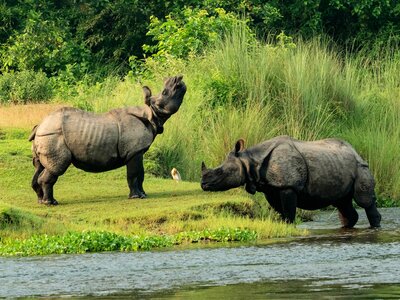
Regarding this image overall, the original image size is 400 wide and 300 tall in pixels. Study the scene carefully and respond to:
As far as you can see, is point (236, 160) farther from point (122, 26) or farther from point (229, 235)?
point (122, 26)

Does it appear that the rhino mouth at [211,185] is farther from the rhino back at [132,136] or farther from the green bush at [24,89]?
the green bush at [24,89]

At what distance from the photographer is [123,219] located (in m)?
16.4

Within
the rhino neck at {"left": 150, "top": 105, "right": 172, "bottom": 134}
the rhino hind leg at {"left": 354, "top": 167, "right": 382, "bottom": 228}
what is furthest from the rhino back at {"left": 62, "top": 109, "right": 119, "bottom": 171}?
the rhino hind leg at {"left": 354, "top": 167, "right": 382, "bottom": 228}

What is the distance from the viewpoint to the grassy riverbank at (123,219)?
14.9m

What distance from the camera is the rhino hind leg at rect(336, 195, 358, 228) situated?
1800 cm

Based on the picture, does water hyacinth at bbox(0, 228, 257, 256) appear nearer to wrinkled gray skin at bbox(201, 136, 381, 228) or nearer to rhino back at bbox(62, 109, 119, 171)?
wrinkled gray skin at bbox(201, 136, 381, 228)

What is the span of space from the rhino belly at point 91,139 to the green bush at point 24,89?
11682 millimetres

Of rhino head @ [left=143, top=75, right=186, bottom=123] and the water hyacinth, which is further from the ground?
rhino head @ [left=143, top=75, right=186, bottom=123]

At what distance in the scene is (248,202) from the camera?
17.6 m

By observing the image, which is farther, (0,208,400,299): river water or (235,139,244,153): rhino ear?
(235,139,244,153): rhino ear

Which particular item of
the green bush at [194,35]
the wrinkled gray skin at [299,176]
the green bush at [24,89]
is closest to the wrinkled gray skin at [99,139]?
the wrinkled gray skin at [299,176]

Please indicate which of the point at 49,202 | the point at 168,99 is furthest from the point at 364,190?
the point at 49,202

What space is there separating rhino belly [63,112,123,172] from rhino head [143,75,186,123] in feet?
1.98

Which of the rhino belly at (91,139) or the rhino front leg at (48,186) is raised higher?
the rhino belly at (91,139)
